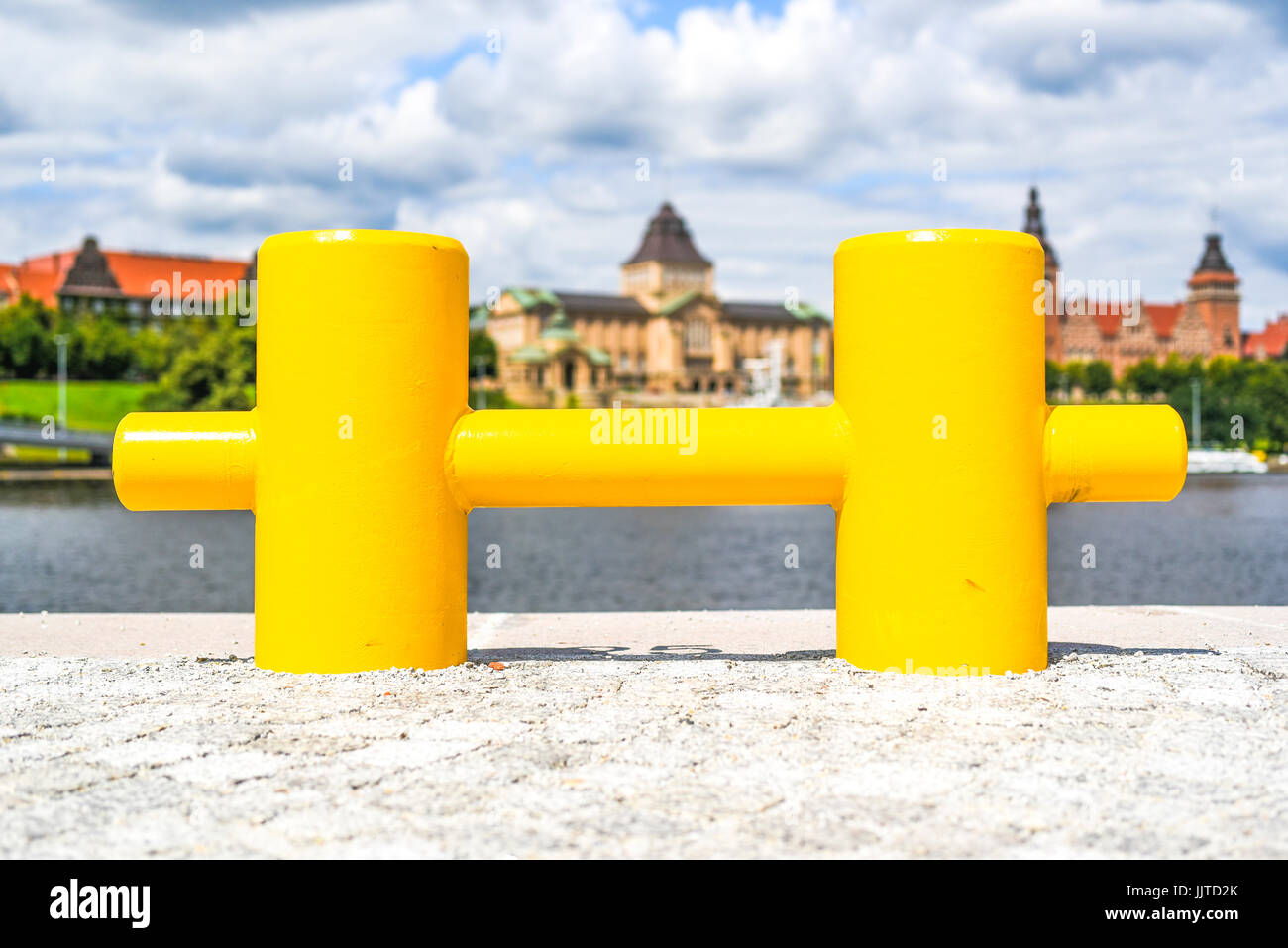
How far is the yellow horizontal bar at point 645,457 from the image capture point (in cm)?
475

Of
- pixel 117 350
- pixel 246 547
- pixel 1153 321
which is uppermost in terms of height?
pixel 1153 321

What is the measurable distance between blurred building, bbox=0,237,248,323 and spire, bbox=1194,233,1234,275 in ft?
332

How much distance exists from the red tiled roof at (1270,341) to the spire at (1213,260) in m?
10.3

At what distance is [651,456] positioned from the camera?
4.79m

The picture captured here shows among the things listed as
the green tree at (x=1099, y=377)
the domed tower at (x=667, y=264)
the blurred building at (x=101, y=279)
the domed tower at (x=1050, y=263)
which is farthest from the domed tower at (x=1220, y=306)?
the blurred building at (x=101, y=279)

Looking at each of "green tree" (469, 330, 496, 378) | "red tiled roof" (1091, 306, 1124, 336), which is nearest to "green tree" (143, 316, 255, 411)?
"green tree" (469, 330, 496, 378)

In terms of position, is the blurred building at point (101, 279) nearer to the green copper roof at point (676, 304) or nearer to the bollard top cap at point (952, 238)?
the green copper roof at point (676, 304)

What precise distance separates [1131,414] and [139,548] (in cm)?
2834

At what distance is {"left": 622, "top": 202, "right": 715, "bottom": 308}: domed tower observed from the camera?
5108 inches

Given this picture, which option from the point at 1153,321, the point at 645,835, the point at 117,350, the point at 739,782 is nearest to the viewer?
the point at 645,835

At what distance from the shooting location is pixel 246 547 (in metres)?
31.5

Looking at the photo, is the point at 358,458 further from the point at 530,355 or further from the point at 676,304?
the point at 676,304

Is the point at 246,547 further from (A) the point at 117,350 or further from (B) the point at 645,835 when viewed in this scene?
(A) the point at 117,350
